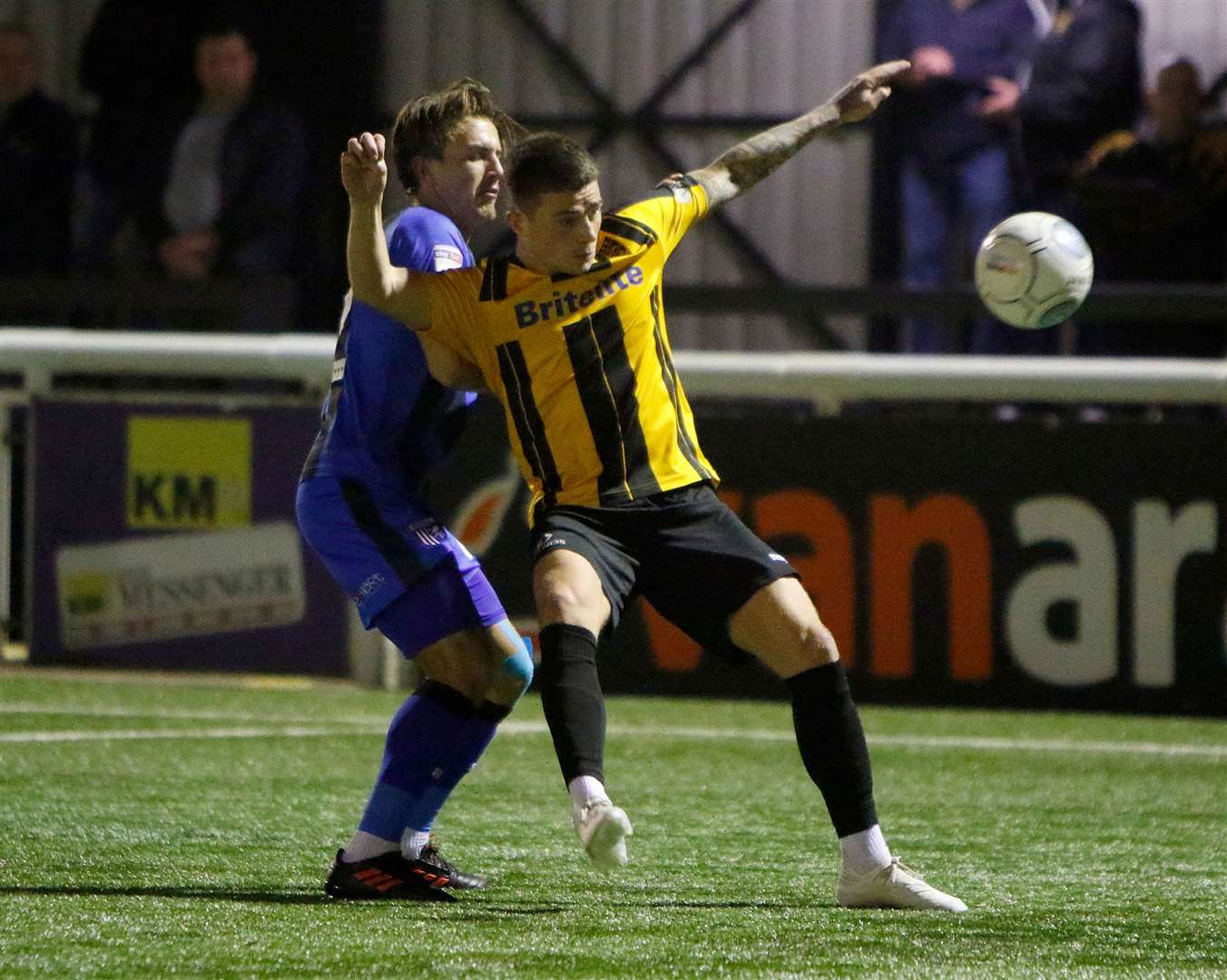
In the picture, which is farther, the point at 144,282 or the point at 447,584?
the point at 144,282

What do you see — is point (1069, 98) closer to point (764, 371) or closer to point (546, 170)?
point (764, 371)

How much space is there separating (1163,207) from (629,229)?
5.60m

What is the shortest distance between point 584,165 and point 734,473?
12.8 ft

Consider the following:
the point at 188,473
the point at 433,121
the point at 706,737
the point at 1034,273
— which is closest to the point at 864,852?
the point at 1034,273

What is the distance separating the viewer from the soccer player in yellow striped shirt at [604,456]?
437 centimetres

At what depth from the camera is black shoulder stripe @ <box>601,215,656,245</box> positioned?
4.68 metres

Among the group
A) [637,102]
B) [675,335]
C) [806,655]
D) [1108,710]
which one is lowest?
[1108,710]

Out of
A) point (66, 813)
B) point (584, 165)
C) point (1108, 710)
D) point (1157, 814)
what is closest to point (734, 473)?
point (1108, 710)

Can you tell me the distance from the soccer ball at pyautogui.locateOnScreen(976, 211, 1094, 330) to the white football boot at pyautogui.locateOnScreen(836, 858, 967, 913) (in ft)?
4.59

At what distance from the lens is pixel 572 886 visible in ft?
15.4

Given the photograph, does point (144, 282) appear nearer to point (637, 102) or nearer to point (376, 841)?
point (637, 102)

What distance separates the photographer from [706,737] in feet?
24.8

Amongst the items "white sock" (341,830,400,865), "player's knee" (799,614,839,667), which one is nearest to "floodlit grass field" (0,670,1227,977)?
"white sock" (341,830,400,865)

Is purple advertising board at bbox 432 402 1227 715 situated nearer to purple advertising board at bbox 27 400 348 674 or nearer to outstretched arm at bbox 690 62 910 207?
purple advertising board at bbox 27 400 348 674
